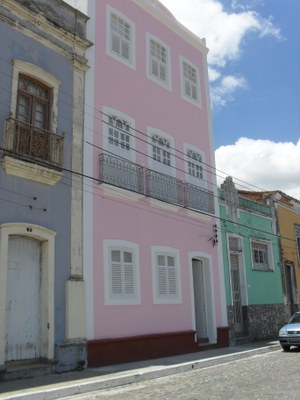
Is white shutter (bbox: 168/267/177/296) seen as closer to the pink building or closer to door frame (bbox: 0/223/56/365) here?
the pink building

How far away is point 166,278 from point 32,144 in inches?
216

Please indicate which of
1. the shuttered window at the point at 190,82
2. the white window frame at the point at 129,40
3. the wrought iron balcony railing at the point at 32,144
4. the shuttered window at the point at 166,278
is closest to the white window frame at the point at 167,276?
the shuttered window at the point at 166,278

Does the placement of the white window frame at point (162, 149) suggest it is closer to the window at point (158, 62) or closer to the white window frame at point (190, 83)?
the window at point (158, 62)

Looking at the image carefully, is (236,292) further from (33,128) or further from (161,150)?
(33,128)

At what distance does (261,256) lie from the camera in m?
18.8

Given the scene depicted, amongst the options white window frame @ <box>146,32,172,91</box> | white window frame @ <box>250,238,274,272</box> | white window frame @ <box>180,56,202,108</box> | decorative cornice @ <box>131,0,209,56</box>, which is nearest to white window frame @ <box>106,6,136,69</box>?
white window frame @ <box>146,32,172,91</box>

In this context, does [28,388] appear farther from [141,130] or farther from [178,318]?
[141,130]

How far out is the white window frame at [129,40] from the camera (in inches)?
511

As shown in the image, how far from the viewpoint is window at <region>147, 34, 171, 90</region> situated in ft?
47.7

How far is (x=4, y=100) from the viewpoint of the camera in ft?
31.8

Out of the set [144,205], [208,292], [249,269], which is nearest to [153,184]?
[144,205]

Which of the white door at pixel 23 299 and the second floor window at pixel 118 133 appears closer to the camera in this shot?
the white door at pixel 23 299

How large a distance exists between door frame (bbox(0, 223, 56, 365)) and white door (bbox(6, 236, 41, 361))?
0.38 ft

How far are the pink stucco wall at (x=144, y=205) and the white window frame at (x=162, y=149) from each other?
203 mm
